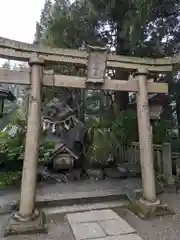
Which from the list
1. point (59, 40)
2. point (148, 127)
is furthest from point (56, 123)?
point (148, 127)

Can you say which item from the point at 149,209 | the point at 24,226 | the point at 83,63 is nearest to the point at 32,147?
the point at 24,226

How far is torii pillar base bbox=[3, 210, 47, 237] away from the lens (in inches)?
137

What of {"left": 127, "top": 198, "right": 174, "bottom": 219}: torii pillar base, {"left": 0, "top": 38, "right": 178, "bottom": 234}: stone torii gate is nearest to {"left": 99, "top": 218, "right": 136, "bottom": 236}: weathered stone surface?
{"left": 127, "top": 198, "right": 174, "bottom": 219}: torii pillar base

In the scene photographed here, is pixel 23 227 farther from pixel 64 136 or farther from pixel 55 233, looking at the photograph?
pixel 64 136

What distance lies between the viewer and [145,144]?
4496 mm

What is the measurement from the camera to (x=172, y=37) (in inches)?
357

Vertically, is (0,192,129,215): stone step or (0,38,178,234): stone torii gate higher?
(0,38,178,234): stone torii gate

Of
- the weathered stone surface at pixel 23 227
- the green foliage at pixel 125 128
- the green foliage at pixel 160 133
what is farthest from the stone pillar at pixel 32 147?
the green foliage at pixel 160 133

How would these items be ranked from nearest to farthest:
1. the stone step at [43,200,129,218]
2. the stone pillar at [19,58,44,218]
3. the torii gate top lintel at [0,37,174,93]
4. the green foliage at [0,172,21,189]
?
1. the stone pillar at [19,58,44,218]
2. the torii gate top lintel at [0,37,174,93]
3. the stone step at [43,200,129,218]
4. the green foliage at [0,172,21,189]

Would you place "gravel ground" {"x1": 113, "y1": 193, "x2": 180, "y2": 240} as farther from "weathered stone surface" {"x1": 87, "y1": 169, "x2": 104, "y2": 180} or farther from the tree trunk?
the tree trunk

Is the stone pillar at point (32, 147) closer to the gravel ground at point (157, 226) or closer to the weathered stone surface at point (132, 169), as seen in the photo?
the gravel ground at point (157, 226)

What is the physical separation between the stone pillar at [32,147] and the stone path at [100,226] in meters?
0.79

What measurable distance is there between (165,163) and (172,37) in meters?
5.51

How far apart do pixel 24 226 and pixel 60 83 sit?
256cm
